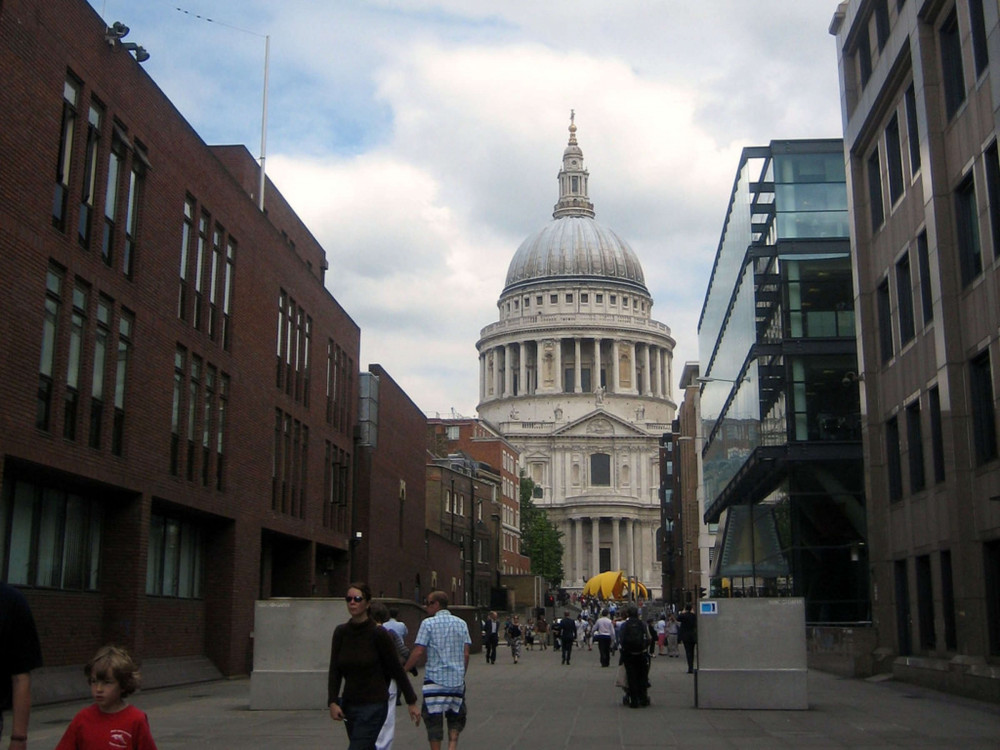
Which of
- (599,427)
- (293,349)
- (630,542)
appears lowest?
(293,349)

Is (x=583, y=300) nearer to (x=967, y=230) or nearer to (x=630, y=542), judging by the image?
(x=630, y=542)

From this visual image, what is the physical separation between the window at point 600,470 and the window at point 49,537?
134586mm

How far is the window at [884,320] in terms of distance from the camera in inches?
1233

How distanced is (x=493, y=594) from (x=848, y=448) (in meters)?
40.5

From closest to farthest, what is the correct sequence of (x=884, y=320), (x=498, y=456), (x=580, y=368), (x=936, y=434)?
(x=936, y=434)
(x=884, y=320)
(x=498, y=456)
(x=580, y=368)

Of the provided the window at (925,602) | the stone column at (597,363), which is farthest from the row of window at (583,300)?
the window at (925,602)

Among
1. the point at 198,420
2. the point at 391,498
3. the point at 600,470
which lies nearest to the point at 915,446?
the point at 198,420

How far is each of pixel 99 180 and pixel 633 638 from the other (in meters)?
13.1

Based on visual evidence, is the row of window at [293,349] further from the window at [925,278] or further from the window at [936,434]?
the window at [936,434]

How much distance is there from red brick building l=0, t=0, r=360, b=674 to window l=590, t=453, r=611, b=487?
121m

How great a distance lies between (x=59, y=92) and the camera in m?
22.0

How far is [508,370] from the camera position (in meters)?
173

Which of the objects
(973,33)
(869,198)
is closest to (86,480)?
(973,33)

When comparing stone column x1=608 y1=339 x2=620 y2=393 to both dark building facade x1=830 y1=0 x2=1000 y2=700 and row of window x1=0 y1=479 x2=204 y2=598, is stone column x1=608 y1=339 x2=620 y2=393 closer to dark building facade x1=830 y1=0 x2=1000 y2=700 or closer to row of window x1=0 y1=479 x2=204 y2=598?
dark building facade x1=830 y1=0 x2=1000 y2=700
